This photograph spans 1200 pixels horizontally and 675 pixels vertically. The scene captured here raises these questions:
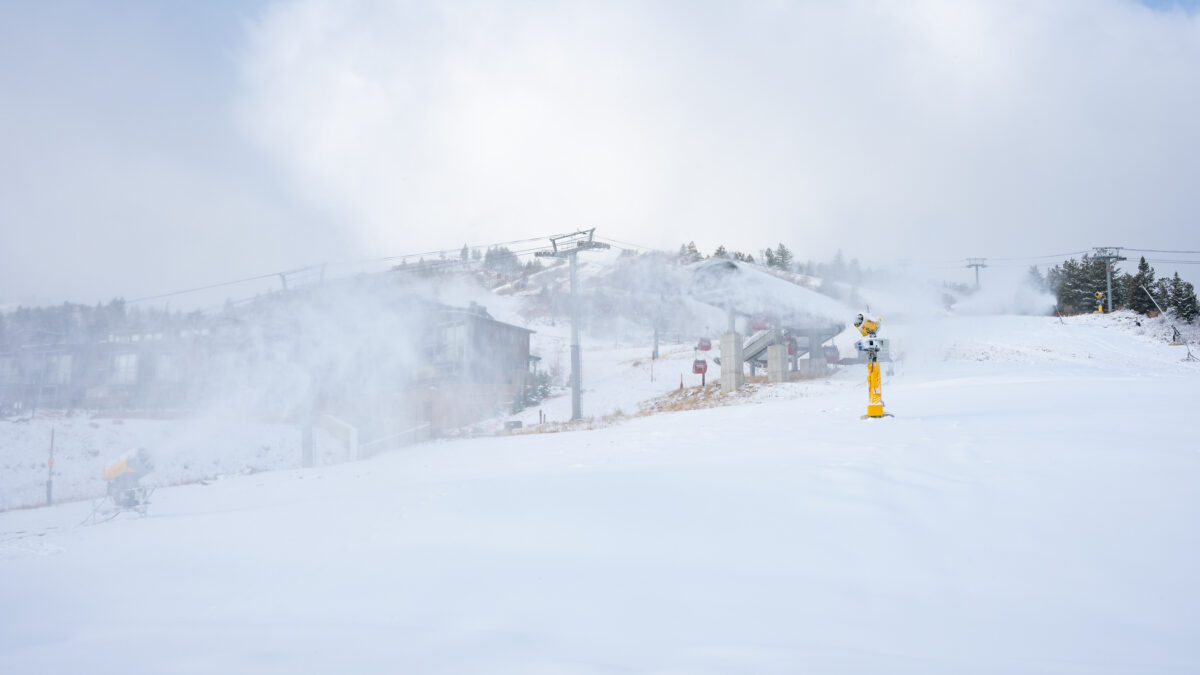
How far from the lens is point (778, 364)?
27.4 m

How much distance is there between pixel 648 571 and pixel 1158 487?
177 inches

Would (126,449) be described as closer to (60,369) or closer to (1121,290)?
(60,369)

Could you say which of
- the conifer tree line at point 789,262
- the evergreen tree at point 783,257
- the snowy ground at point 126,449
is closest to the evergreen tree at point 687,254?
the conifer tree line at point 789,262

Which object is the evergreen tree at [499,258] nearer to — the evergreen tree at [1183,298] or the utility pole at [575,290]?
the utility pole at [575,290]

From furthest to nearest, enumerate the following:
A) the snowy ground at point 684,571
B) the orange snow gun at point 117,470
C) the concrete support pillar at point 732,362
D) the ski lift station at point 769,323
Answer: the ski lift station at point 769,323 < the concrete support pillar at point 732,362 < the orange snow gun at point 117,470 < the snowy ground at point 684,571

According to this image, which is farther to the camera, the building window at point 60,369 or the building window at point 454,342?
the building window at point 454,342

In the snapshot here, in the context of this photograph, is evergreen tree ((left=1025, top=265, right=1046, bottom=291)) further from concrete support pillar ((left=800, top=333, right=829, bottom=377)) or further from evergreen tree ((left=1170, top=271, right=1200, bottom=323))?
concrete support pillar ((left=800, top=333, right=829, bottom=377))

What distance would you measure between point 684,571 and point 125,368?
27.9 meters

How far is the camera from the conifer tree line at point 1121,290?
51.9 meters

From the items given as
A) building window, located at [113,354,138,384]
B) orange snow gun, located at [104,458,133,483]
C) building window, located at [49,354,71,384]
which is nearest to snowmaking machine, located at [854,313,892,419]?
orange snow gun, located at [104,458,133,483]

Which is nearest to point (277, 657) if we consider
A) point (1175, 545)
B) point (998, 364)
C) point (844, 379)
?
point (1175, 545)

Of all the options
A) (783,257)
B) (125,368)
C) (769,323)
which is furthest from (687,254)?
A: (783,257)

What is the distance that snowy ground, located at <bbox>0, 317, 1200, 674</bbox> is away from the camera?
293 cm

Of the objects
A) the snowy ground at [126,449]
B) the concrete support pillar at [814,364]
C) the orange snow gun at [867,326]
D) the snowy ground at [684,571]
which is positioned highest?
the orange snow gun at [867,326]
